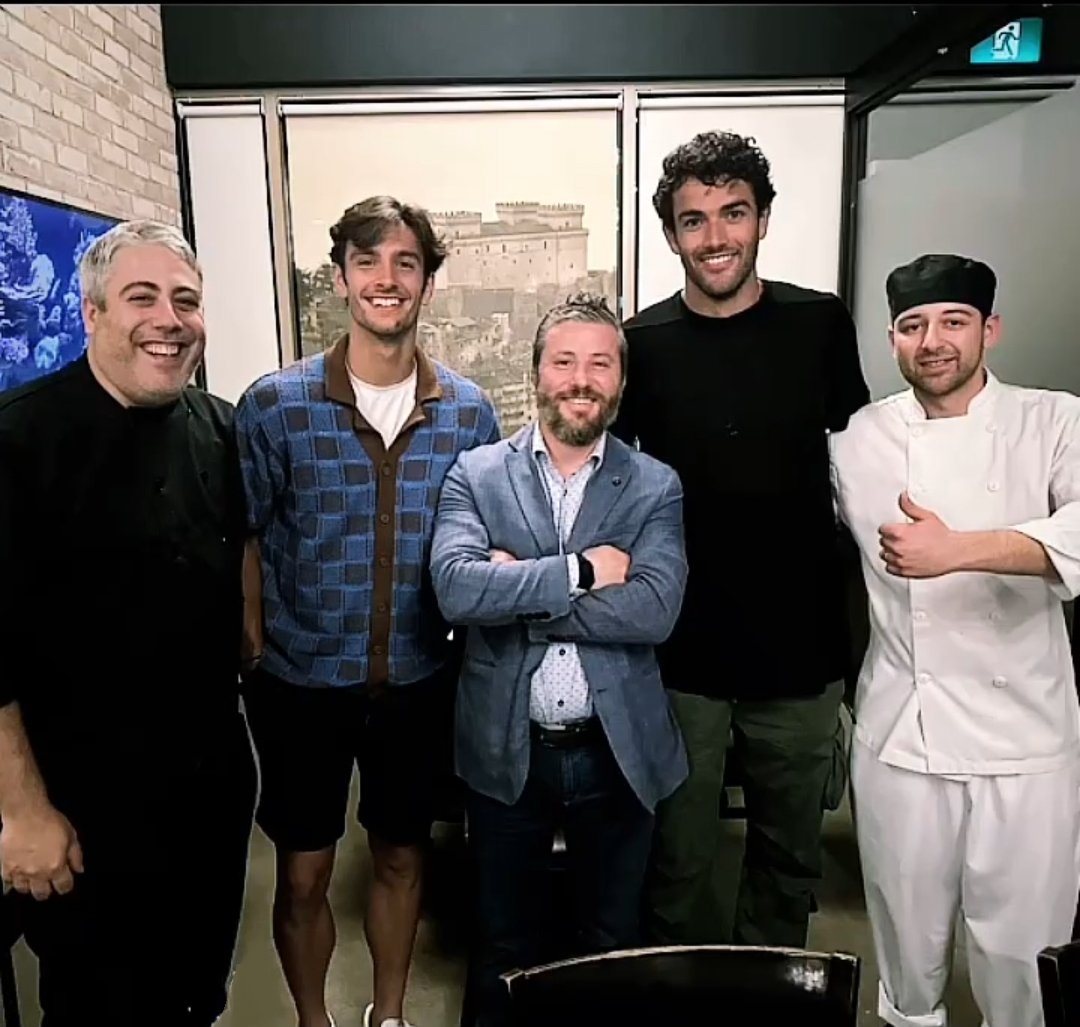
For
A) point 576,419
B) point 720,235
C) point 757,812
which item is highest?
point 720,235

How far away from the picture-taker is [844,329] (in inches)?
74.9

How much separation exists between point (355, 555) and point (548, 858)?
695 millimetres

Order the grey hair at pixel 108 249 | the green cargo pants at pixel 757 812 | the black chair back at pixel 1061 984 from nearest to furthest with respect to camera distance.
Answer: the black chair back at pixel 1061 984 → the grey hair at pixel 108 249 → the green cargo pants at pixel 757 812

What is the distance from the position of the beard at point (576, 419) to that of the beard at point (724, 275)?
34 cm

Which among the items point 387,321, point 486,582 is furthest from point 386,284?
point 486,582

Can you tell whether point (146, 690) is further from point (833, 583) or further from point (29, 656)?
point (833, 583)

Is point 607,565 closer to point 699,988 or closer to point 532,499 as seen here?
point 532,499

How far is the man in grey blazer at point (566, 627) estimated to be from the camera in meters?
1.61

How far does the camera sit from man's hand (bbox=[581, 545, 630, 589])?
1.59 metres

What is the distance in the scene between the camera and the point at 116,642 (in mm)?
1489

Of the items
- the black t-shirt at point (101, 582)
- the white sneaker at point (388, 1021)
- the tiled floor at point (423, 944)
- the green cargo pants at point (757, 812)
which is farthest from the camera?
the tiled floor at point (423, 944)

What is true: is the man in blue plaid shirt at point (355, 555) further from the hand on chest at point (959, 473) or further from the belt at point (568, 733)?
the hand on chest at point (959, 473)

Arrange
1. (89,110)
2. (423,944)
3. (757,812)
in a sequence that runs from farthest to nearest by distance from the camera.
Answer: (89,110), (423,944), (757,812)

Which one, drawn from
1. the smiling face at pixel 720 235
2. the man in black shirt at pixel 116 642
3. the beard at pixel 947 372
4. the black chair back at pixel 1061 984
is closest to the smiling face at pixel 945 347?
the beard at pixel 947 372
